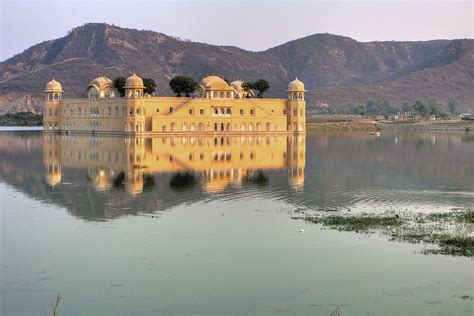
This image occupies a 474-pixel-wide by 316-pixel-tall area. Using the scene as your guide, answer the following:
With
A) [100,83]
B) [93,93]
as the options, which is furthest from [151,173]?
[93,93]

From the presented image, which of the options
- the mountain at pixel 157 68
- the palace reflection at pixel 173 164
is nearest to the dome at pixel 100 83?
the palace reflection at pixel 173 164

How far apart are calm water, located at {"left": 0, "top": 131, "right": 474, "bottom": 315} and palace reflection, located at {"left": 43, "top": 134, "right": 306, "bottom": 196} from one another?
0.22 meters

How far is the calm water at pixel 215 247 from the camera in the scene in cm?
1193

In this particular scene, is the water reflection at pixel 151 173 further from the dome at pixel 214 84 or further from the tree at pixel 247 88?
the tree at pixel 247 88

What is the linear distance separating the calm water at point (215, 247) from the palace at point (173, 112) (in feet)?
111

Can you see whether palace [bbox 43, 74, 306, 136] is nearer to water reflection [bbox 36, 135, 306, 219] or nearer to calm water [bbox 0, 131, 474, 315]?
water reflection [bbox 36, 135, 306, 219]

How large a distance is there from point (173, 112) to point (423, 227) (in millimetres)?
49519

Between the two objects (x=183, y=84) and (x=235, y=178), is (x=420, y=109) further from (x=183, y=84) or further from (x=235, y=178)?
(x=235, y=178)

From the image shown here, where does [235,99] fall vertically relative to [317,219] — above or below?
above

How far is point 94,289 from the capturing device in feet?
40.7

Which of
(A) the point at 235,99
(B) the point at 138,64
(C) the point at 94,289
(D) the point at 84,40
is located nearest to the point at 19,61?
(D) the point at 84,40

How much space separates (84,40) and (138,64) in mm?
26516

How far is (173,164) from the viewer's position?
34.2 metres

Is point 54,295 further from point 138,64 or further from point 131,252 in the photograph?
point 138,64
